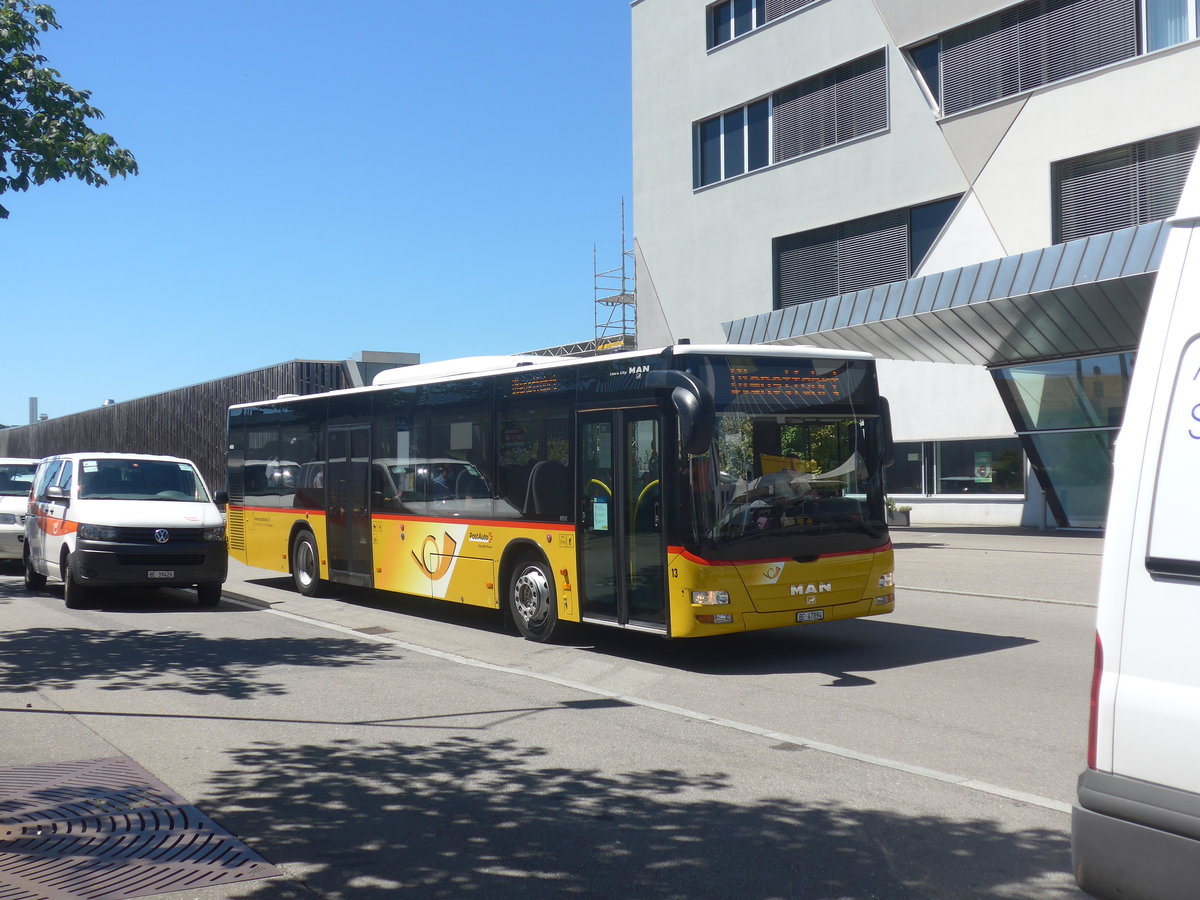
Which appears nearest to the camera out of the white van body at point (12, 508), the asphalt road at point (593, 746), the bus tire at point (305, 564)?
the asphalt road at point (593, 746)

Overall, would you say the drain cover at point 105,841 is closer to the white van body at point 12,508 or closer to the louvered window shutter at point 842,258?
the white van body at point 12,508

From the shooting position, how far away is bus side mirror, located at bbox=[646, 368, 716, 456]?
30.9 ft

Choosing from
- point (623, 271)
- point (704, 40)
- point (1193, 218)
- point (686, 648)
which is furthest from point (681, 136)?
point (1193, 218)

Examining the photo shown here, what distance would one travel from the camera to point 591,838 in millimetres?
5402

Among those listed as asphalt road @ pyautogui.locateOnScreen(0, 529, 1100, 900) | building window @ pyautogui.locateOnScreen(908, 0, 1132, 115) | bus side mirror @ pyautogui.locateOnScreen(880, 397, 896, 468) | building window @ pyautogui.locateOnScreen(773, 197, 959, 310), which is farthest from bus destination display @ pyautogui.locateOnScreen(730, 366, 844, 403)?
building window @ pyautogui.locateOnScreen(773, 197, 959, 310)

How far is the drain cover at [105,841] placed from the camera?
4848mm

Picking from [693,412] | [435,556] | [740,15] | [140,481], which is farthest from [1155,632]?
[740,15]

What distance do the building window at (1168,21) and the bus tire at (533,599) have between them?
20.1 m

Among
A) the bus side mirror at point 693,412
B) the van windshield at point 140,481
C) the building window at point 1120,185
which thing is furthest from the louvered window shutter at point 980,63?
→ the bus side mirror at point 693,412

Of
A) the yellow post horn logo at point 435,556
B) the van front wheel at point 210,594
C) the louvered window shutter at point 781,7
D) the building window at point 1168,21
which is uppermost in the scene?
the louvered window shutter at point 781,7

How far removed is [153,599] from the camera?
16.2 m

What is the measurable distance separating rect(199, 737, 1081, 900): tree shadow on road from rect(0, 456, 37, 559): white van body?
1658 cm

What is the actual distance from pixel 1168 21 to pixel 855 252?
940cm

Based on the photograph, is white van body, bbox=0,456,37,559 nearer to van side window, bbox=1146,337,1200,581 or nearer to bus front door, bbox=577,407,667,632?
bus front door, bbox=577,407,667,632
